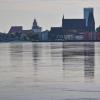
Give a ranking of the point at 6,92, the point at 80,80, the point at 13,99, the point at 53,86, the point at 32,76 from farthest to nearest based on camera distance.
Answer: the point at 32,76
the point at 80,80
the point at 53,86
the point at 6,92
the point at 13,99

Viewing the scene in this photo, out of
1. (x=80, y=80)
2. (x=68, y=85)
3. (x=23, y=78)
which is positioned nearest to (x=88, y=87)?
(x=68, y=85)

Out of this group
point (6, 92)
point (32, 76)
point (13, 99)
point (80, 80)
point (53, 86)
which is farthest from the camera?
point (32, 76)

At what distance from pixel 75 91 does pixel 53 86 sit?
1.93m

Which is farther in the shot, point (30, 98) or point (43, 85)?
point (43, 85)

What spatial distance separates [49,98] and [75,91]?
1915 mm

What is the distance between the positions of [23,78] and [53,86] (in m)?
3.71

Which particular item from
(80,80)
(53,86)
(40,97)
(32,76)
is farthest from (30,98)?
(32,76)

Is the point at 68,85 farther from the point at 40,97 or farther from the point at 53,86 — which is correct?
the point at 40,97

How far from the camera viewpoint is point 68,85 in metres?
21.7

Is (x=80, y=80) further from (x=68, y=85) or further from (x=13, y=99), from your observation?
(x=13, y=99)

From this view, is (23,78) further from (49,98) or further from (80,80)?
(49,98)

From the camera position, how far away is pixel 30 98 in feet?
59.7

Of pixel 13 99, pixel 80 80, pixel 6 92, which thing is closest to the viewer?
pixel 13 99

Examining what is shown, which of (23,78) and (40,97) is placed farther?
(23,78)
